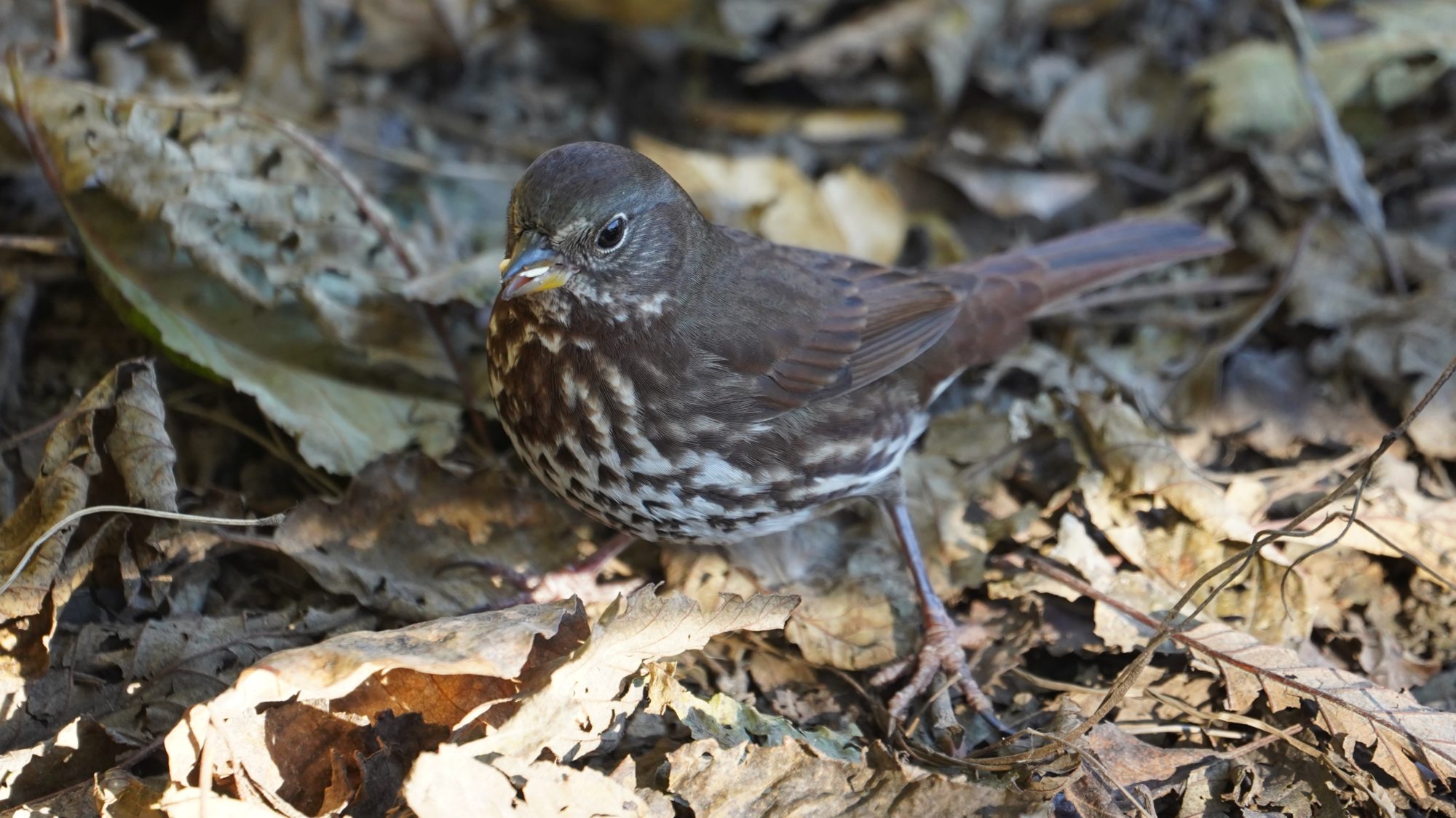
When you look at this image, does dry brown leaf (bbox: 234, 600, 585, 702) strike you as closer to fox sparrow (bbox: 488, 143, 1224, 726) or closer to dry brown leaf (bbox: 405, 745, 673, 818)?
dry brown leaf (bbox: 405, 745, 673, 818)

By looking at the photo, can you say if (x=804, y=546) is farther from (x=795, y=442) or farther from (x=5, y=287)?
(x=5, y=287)

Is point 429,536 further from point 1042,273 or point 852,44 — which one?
point 852,44

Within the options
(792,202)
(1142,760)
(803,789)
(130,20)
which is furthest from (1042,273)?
(130,20)

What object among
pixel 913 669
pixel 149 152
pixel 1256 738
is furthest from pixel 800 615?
pixel 149 152

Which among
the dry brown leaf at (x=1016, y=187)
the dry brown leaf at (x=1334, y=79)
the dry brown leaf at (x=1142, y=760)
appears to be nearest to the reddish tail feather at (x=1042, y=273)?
the dry brown leaf at (x=1016, y=187)

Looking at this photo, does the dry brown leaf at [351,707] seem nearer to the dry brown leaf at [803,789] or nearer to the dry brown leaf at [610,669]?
the dry brown leaf at [610,669]

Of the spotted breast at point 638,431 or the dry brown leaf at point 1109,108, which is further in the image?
the dry brown leaf at point 1109,108
